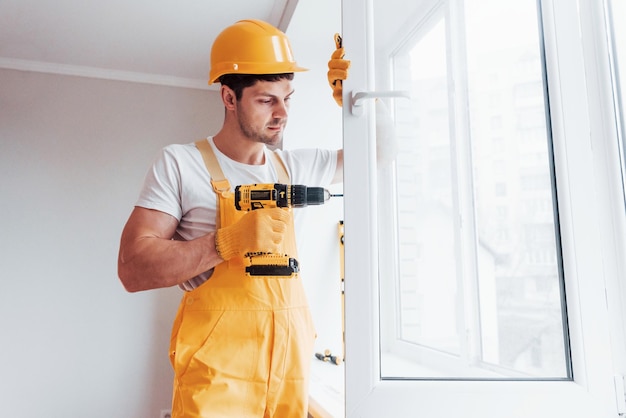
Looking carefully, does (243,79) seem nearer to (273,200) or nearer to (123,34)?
(273,200)

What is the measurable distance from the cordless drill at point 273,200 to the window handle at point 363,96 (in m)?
0.22

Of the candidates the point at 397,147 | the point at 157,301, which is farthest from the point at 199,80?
the point at 397,147

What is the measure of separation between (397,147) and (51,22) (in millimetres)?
2382

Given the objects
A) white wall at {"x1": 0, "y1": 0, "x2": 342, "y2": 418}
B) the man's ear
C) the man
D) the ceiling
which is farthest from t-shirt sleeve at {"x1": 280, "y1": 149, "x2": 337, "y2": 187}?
white wall at {"x1": 0, "y1": 0, "x2": 342, "y2": 418}

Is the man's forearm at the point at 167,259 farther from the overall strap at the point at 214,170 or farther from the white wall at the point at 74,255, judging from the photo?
the white wall at the point at 74,255

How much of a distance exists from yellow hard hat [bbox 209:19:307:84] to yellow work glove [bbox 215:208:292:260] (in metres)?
0.44

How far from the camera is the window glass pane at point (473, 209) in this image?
1.15 m

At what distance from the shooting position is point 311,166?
1473 mm

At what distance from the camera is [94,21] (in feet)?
8.48

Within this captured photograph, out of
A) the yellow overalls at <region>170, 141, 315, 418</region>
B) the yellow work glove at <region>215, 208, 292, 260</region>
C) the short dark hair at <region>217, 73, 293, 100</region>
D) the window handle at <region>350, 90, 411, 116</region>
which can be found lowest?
the yellow overalls at <region>170, 141, 315, 418</region>

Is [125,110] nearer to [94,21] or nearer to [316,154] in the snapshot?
[94,21]

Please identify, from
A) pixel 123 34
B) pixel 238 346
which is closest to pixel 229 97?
pixel 238 346

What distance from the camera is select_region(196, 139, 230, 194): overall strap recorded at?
49.6 inches

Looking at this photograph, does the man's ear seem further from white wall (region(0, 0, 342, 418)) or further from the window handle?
white wall (region(0, 0, 342, 418))
